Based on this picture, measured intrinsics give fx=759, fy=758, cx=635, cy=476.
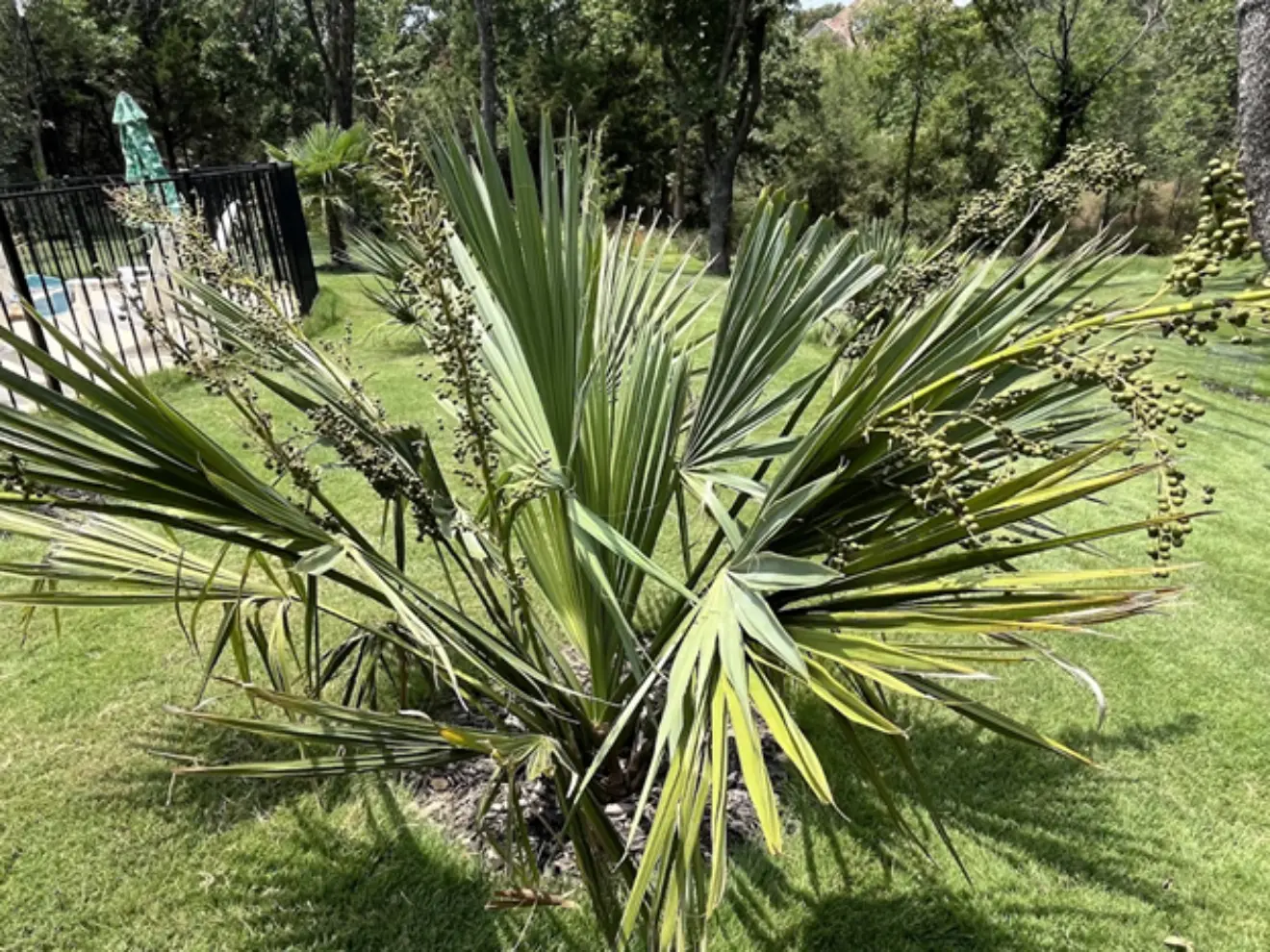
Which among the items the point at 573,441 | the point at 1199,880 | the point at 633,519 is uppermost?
the point at 573,441

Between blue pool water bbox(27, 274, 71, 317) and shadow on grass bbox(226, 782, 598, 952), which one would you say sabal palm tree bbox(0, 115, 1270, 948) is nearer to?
shadow on grass bbox(226, 782, 598, 952)

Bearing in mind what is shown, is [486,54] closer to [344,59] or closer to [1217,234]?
[344,59]

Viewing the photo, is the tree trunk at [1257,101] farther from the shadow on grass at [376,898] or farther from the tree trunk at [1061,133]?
the tree trunk at [1061,133]

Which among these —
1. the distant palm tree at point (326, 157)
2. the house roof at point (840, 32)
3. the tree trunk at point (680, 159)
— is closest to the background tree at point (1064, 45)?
the tree trunk at point (680, 159)

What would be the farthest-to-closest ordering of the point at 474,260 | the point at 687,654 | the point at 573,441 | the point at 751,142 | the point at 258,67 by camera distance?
the point at 258,67, the point at 751,142, the point at 474,260, the point at 573,441, the point at 687,654

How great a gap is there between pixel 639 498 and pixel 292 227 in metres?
7.03

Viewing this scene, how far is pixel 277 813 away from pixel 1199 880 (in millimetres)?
2543

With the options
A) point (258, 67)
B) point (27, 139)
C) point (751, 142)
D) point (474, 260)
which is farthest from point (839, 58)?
point (474, 260)

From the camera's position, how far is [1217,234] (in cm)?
99

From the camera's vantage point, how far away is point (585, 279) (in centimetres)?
185

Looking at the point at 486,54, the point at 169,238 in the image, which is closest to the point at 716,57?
the point at 486,54

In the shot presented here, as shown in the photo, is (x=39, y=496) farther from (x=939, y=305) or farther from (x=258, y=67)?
(x=258, y=67)

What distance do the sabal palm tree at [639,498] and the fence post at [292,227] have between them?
621cm

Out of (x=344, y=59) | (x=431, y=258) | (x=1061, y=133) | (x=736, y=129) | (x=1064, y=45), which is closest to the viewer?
(x=431, y=258)
